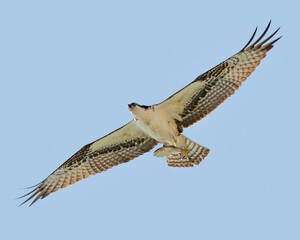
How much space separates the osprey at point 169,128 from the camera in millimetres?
14797

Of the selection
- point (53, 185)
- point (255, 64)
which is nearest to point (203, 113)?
point (255, 64)

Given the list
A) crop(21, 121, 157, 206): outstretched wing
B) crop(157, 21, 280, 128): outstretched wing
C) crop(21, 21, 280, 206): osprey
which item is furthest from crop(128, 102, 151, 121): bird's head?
crop(21, 121, 157, 206): outstretched wing

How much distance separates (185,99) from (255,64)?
1.73m

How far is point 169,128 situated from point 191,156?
1.13 m

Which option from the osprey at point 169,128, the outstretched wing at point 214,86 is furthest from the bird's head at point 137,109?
the outstretched wing at point 214,86

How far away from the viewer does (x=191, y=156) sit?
1583 cm

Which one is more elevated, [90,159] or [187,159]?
[90,159]

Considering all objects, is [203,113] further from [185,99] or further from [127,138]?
[127,138]

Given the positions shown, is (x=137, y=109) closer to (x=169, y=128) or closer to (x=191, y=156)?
(x=169, y=128)

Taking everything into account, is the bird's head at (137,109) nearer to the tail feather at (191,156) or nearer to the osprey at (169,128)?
the osprey at (169,128)

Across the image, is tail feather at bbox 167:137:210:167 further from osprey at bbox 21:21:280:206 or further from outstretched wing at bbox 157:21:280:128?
outstretched wing at bbox 157:21:280:128

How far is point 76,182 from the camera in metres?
16.0

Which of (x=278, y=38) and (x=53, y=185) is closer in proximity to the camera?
(x=278, y=38)

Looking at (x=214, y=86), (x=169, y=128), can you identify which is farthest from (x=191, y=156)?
(x=214, y=86)
